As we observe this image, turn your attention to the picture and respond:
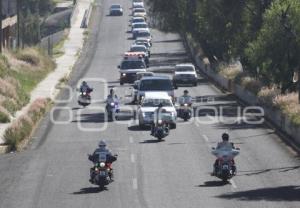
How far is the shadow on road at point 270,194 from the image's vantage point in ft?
84.3

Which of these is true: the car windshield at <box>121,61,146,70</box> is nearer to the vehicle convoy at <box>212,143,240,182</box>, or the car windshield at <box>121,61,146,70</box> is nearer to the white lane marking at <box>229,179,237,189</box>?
the white lane marking at <box>229,179,237,189</box>

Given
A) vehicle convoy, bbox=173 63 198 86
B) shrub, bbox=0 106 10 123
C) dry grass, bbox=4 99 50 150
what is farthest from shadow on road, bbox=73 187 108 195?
vehicle convoy, bbox=173 63 198 86

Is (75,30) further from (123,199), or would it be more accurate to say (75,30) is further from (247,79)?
(123,199)

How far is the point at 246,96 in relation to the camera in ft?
186

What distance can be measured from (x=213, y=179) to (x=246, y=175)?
1.19 m

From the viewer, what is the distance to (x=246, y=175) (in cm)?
3022

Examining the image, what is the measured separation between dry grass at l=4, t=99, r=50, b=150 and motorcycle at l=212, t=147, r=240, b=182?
1201 cm

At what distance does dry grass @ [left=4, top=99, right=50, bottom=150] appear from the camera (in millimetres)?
38969

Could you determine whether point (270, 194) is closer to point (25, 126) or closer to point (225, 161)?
point (225, 161)

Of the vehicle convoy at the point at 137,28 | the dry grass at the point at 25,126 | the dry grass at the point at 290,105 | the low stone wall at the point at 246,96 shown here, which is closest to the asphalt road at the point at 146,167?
the dry grass at the point at 25,126

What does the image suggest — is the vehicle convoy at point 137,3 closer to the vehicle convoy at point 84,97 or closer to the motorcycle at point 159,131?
the vehicle convoy at point 84,97

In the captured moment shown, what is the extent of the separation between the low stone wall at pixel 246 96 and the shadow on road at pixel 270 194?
9654mm

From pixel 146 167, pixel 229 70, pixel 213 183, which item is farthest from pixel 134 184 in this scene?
pixel 229 70

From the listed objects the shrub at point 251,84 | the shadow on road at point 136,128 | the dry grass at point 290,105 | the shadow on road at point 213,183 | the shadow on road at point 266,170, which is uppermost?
the dry grass at point 290,105
